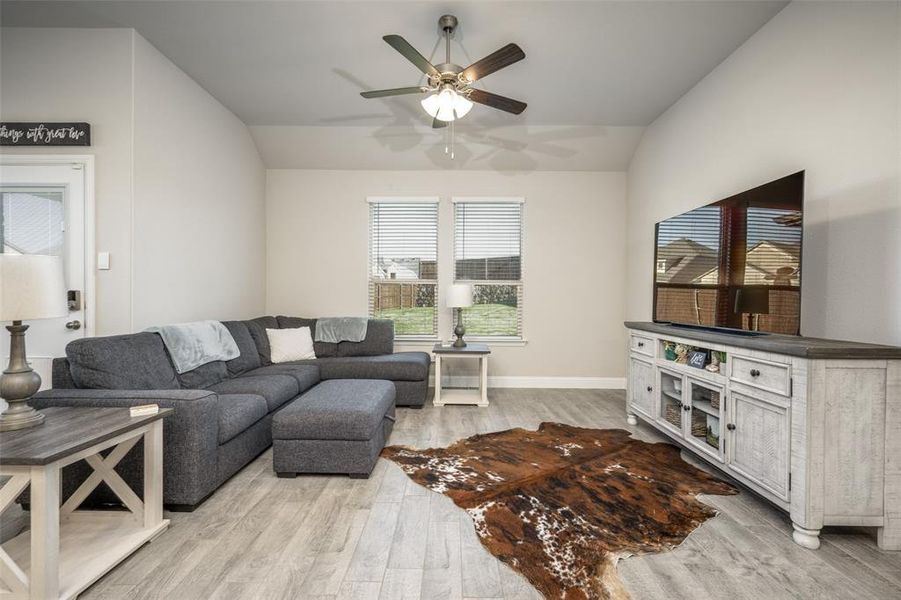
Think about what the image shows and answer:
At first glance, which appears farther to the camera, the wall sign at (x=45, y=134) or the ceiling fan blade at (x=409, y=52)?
the wall sign at (x=45, y=134)

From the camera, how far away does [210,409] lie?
7.10 feet

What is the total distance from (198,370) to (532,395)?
3395mm

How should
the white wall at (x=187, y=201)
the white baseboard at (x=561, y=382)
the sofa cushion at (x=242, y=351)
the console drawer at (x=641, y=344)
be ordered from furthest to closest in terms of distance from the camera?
the white baseboard at (x=561, y=382) → the sofa cushion at (x=242, y=351) → the console drawer at (x=641, y=344) → the white wall at (x=187, y=201)

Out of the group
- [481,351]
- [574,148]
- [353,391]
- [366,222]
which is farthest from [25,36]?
[574,148]

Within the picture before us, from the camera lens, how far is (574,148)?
4.66 meters

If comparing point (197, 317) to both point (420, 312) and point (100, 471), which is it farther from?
point (420, 312)

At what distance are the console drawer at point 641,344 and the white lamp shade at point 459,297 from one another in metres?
1.77

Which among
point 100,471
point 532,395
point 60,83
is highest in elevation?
point 60,83

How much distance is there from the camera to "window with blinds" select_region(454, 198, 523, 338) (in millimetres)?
5059

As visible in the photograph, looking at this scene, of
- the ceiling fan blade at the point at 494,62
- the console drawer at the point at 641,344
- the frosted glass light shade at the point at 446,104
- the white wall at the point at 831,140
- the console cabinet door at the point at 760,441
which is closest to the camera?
the console cabinet door at the point at 760,441

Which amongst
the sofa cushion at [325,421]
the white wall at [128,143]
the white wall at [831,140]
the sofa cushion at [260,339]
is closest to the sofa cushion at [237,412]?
the sofa cushion at [325,421]

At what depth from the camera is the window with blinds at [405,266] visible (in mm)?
5074

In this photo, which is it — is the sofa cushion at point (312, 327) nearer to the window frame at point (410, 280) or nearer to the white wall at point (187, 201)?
the white wall at point (187, 201)

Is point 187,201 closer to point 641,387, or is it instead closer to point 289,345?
point 289,345
